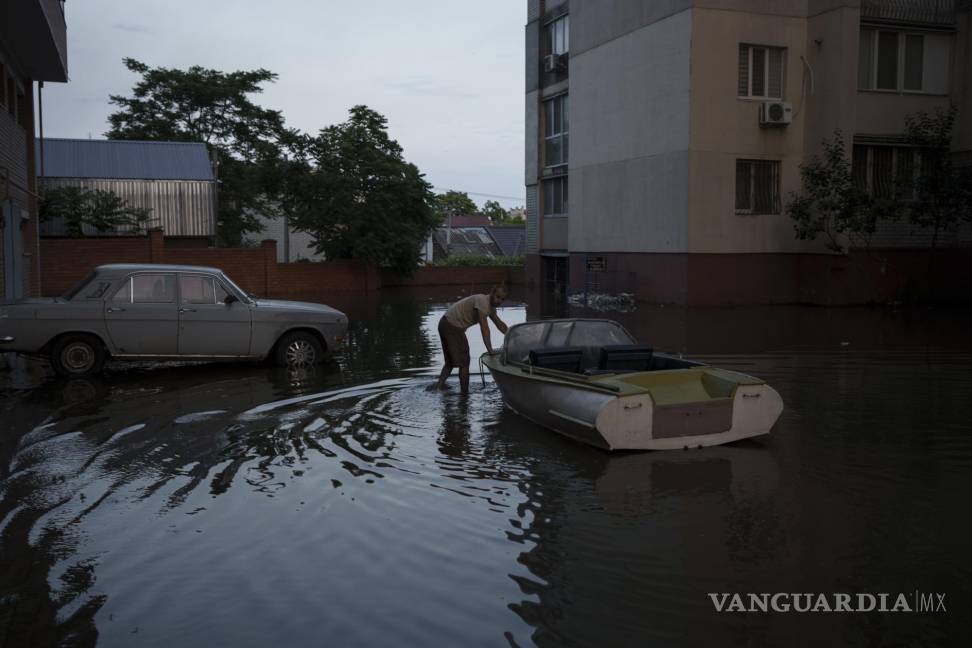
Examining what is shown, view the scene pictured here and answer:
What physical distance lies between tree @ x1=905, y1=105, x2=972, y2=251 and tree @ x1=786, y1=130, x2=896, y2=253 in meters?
1.27

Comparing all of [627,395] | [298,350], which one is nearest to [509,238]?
[298,350]

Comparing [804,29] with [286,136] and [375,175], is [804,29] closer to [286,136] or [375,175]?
[375,175]

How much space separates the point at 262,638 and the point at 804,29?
87.1 ft

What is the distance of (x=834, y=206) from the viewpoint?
24.7 meters

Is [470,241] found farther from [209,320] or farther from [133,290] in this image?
[133,290]

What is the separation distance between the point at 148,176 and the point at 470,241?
129 ft

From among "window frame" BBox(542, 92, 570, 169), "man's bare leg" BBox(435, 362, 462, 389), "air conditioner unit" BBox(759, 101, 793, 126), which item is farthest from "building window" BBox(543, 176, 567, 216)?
"man's bare leg" BBox(435, 362, 462, 389)

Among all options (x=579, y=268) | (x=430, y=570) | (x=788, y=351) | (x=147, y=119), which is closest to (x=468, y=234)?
(x=147, y=119)

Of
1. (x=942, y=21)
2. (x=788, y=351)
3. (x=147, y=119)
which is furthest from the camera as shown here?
(x=147, y=119)

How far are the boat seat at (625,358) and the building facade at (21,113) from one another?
1199 centimetres

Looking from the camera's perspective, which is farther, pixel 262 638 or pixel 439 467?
pixel 439 467

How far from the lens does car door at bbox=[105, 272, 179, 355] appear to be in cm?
1328

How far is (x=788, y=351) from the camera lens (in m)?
16.2

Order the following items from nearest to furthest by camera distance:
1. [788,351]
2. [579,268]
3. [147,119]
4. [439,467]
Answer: [439,467] → [788,351] → [579,268] → [147,119]
